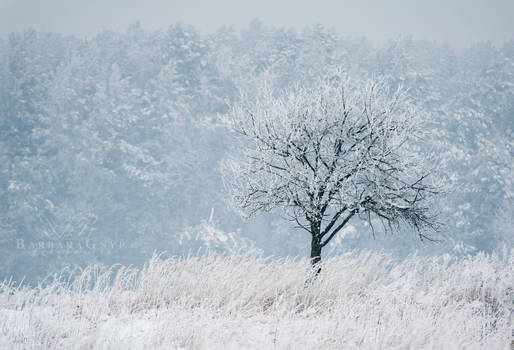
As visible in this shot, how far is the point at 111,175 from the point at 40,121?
10054mm

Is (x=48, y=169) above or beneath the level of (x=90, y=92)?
beneath

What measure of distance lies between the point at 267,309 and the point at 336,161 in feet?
12.3

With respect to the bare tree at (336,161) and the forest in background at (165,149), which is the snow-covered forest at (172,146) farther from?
the bare tree at (336,161)

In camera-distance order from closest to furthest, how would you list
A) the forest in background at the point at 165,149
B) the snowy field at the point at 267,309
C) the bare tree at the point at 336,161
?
the snowy field at the point at 267,309 → the bare tree at the point at 336,161 → the forest in background at the point at 165,149

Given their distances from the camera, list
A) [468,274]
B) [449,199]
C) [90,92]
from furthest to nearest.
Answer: [90,92] → [449,199] → [468,274]

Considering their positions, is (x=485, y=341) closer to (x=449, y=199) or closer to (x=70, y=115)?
(x=449, y=199)

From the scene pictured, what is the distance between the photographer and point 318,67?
43656mm

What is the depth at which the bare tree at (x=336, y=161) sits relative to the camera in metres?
7.74

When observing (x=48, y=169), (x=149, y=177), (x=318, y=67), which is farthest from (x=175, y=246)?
(x=318, y=67)

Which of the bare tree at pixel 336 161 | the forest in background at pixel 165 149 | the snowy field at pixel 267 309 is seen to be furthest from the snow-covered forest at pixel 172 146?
the snowy field at pixel 267 309

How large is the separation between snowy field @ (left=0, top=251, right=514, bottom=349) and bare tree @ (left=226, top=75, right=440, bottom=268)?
3.61 ft

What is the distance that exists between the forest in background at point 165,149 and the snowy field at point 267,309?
30819 millimetres

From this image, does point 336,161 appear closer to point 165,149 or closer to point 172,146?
point 172,146

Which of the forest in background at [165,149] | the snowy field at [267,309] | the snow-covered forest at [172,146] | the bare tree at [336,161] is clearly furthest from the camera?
the forest in background at [165,149]
